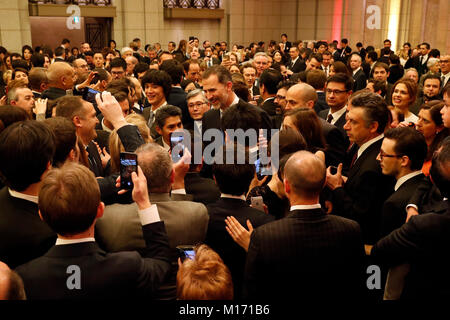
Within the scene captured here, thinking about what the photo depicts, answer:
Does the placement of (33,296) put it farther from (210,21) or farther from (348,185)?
(210,21)

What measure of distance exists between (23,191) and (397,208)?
216 centimetres

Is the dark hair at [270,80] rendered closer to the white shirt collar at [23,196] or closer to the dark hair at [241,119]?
the dark hair at [241,119]

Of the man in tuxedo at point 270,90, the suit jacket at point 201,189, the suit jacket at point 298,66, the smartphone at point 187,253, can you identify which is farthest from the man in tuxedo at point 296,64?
the smartphone at point 187,253

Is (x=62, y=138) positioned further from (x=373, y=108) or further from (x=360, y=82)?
(x=360, y=82)

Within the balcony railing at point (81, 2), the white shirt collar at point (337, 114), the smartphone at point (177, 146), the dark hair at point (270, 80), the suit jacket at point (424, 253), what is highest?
the balcony railing at point (81, 2)

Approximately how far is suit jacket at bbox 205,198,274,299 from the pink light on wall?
18.5m

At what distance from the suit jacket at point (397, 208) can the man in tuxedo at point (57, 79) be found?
4.44m

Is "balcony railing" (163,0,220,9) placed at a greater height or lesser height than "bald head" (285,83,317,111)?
greater

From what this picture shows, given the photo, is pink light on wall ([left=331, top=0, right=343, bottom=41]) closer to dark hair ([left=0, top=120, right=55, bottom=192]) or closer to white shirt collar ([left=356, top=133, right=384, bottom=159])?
white shirt collar ([left=356, top=133, right=384, bottom=159])

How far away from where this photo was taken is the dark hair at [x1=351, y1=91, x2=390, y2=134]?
11.3ft

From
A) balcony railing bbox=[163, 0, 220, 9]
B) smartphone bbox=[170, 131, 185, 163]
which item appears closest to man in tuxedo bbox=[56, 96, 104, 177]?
smartphone bbox=[170, 131, 185, 163]

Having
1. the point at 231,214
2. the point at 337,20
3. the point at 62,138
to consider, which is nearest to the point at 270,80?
the point at 62,138

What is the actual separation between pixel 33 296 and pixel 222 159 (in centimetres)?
132

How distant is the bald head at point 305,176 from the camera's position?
2.13 meters
